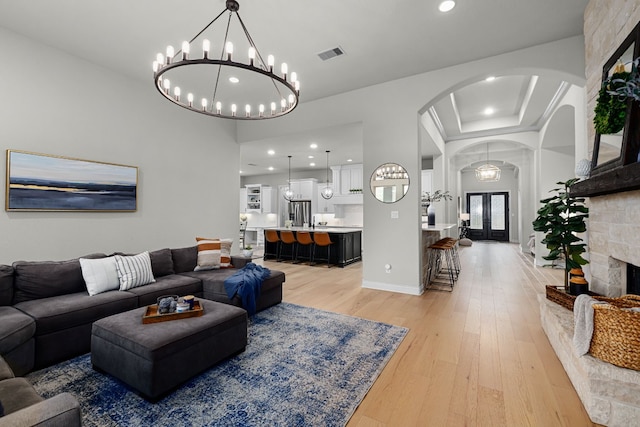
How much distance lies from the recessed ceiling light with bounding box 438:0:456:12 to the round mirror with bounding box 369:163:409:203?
6.74ft

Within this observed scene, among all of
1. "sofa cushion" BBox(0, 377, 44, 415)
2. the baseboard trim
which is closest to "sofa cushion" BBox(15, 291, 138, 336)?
"sofa cushion" BBox(0, 377, 44, 415)

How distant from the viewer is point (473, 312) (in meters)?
3.52

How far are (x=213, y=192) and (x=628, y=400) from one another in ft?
19.4

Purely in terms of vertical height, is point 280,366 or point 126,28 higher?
point 126,28

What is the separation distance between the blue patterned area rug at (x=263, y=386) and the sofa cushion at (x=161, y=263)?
1.29 meters

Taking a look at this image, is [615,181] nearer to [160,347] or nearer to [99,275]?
[160,347]

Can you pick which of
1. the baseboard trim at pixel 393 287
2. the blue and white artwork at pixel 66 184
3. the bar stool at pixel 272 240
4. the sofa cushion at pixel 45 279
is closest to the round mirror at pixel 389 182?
the baseboard trim at pixel 393 287

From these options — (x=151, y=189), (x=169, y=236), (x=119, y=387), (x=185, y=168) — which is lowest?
(x=119, y=387)

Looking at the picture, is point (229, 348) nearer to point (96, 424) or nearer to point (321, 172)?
point (96, 424)

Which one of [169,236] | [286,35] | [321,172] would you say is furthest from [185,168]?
[321,172]

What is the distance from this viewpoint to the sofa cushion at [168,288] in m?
2.98

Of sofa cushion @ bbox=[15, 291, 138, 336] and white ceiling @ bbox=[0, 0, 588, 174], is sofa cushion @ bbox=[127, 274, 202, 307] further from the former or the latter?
white ceiling @ bbox=[0, 0, 588, 174]

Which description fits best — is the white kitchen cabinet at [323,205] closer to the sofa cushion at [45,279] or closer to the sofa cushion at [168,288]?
the sofa cushion at [168,288]

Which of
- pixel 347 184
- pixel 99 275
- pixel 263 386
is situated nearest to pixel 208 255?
pixel 99 275
